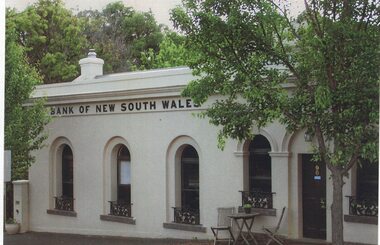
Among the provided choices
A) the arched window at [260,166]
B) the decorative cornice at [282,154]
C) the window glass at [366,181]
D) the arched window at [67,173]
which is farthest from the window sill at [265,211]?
the arched window at [67,173]

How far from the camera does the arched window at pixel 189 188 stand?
10.9m

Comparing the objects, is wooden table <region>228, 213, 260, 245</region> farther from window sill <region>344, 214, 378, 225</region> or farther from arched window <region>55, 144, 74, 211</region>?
arched window <region>55, 144, 74, 211</region>

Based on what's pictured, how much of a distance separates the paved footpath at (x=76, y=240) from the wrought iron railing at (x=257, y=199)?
3.22 ft

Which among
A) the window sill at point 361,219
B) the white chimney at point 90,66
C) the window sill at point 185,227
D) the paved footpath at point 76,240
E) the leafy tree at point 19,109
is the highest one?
the white chimney at point 90,66

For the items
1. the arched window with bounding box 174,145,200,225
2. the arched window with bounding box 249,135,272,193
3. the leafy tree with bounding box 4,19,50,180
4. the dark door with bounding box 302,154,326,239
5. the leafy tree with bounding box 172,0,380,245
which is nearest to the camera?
the leafy tree with bounding box 172,0,380,245

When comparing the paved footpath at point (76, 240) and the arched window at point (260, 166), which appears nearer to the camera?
the arched window at point (260, 166)

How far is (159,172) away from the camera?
Answer: 1144 cm

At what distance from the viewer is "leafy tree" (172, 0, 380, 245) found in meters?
6.80

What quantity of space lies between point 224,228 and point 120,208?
3064 millimetres

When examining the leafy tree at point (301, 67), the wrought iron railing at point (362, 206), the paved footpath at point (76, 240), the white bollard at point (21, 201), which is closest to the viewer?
the leafy tree at point (301, 67)

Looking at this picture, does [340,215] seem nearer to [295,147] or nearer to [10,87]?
[295,147]

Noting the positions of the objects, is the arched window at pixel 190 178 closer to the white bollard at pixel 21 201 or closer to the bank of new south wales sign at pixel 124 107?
the bank of new south wales sign at pixel 124 107

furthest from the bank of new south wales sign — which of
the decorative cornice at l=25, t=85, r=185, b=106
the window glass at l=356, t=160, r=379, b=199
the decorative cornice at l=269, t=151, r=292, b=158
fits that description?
the window glass at l=356, t=160, r=379, b=199

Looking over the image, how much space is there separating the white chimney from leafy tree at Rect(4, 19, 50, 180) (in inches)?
36.5
